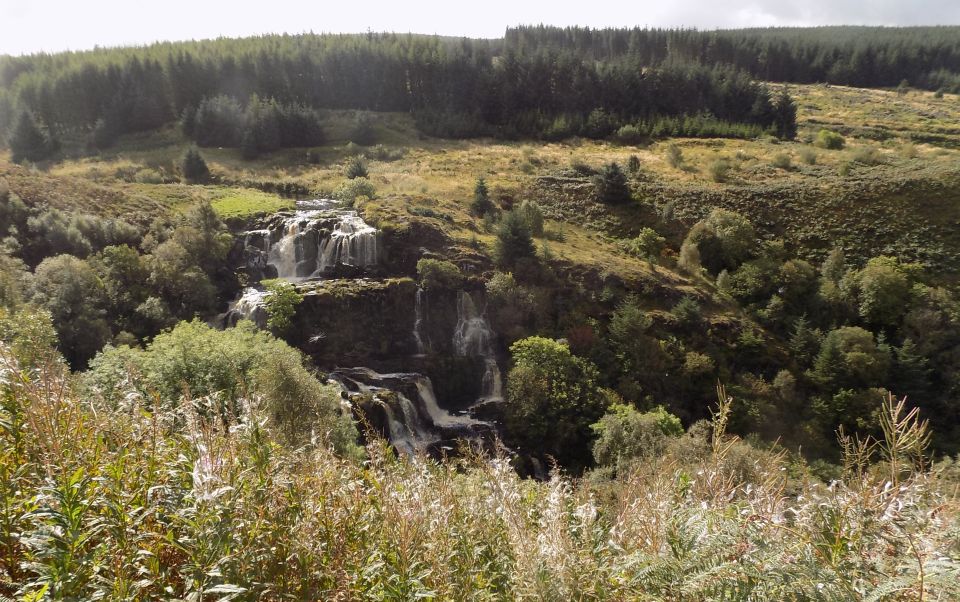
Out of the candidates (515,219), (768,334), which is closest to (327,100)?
(515,219)

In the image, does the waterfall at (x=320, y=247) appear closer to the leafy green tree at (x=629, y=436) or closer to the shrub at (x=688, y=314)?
the leafy green tree at (x=629, y=436)

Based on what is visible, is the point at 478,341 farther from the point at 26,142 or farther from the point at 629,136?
the point at 26,142

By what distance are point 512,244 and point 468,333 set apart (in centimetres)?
675

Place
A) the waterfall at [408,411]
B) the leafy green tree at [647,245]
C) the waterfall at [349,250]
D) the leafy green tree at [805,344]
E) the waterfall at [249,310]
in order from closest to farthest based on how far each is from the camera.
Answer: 1. the waterfall at [408,411]
2. the waterfall at [249,310]
3. the leafy green tree at [805,344]
4. the waterfall at [349,250]
5. the leafy green tree at [647,245]

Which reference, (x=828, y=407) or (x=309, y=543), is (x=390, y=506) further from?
(x=828, y=407)

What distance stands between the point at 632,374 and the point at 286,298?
61.8ft

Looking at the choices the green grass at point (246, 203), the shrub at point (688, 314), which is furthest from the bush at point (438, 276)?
the green grass at point (246, 203)

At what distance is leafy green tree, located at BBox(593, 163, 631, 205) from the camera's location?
1658 inches

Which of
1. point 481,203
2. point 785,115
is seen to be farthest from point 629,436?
point 785,115

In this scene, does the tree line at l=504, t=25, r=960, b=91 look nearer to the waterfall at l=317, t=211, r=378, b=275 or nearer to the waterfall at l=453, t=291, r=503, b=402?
the waterfall at l=317, t=211, r=378, b=275

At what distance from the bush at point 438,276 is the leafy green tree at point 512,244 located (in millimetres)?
3437

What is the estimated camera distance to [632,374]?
2505 cm

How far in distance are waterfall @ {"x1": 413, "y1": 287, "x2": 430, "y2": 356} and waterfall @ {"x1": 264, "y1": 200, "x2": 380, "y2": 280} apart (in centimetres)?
463

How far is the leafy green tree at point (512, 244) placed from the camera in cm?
2964
